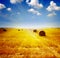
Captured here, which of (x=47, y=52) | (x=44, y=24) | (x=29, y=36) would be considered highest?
(x=44, y=24)

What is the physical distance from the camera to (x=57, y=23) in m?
2.77

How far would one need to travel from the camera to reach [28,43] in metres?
2.70

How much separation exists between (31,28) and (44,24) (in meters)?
0.22

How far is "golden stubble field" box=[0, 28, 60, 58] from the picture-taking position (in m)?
2.61

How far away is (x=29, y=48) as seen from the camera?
2.66 metres

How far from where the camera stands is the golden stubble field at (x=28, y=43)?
2613mm

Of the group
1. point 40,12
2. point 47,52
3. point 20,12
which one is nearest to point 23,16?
point 20,12

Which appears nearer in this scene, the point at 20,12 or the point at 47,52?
the point at 47,52

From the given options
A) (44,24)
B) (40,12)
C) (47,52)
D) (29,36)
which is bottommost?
(47,52)

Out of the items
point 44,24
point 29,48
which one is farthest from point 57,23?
point 29,48

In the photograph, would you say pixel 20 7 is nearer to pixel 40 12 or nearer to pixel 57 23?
pixel 40 12

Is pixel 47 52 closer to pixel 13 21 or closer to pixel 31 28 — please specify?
pixel 31 28

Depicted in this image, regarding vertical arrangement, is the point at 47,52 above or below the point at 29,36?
below

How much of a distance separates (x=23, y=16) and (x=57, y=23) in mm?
561
